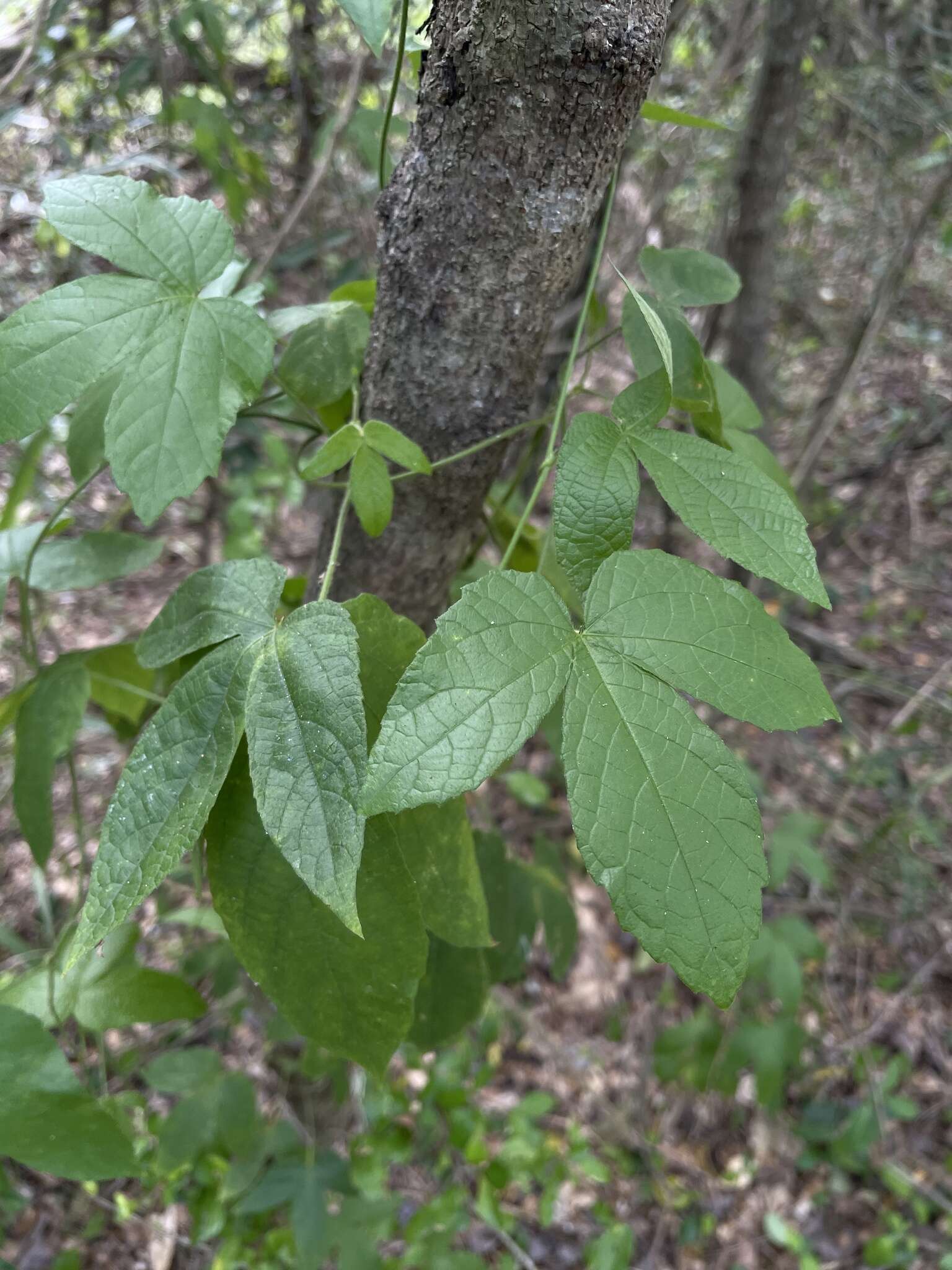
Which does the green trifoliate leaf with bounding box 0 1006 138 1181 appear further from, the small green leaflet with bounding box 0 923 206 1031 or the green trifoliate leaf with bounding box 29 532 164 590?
the green trifoliate leaf with bounding box 29 532 164 590

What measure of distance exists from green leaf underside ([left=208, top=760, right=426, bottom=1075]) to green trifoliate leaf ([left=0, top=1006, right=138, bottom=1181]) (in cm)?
26

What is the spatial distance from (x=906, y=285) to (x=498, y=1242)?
4436 mm

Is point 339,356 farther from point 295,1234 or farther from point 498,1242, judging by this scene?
point 498,1242

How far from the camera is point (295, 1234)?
161 centimetres

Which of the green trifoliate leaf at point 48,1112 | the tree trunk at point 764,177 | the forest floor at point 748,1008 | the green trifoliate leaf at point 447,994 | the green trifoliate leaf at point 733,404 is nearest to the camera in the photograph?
the green trifoliate leaf at point 48,1112

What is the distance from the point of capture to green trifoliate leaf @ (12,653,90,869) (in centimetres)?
97

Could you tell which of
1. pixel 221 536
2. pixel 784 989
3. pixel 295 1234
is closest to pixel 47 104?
pixel 221 536

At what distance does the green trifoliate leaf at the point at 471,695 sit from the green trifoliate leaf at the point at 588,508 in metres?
0.06

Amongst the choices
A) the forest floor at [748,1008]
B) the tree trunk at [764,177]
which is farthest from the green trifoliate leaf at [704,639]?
the tree trunk at [764,177]

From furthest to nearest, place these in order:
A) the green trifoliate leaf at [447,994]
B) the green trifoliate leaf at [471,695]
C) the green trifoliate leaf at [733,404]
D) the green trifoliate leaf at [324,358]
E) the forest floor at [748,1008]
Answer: the forest floor at [748,1008]
the green trifoliate leaf at [447,994]
the green trifoliate leaf at [733,404]
the green trifoliate leaf at [324,358]
the green trifoliate leaf at [471,695]

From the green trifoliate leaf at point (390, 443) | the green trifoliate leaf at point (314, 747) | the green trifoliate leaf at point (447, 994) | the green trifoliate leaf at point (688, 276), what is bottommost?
the green trifoliate leaf at point (447, 994)

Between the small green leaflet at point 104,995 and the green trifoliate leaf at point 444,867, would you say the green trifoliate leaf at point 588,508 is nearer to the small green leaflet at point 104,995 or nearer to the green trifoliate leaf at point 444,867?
the green trifoliate leaf at point 444,867

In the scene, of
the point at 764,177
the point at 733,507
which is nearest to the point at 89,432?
the point at 733,507

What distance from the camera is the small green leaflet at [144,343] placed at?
2.30ft
